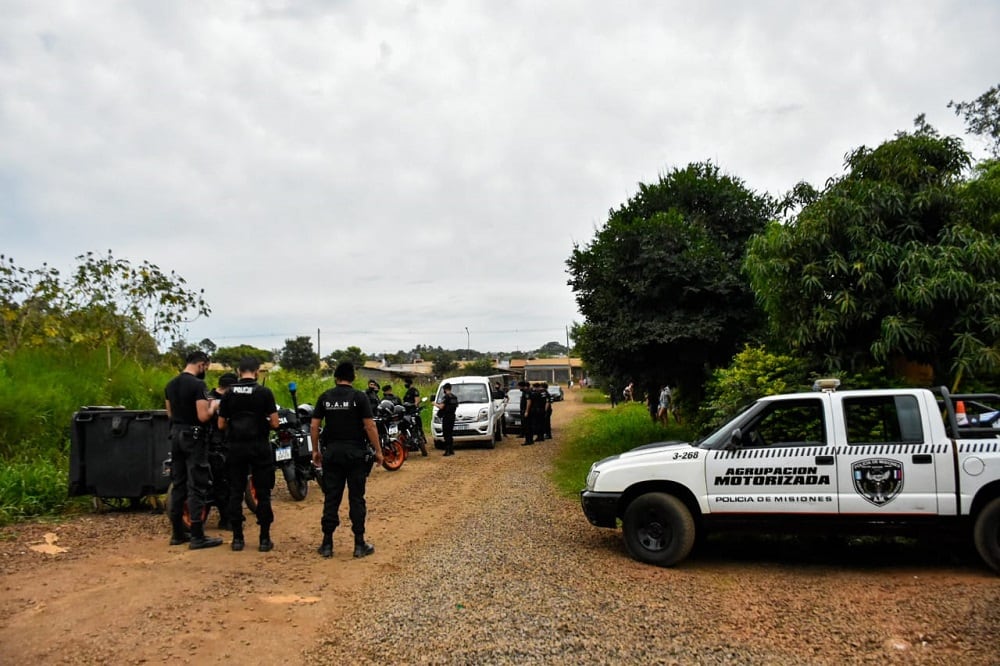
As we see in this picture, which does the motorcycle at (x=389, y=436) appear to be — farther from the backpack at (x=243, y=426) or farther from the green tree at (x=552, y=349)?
the green tree at (x=552, y=349)

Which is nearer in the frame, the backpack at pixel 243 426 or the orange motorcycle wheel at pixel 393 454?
the backpack at pixel 243 426

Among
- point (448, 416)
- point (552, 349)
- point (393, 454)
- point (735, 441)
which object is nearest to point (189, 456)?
point (735, 441)

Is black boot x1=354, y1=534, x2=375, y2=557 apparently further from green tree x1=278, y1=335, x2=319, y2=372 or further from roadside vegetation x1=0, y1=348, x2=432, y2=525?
green tree x1=278, y1=335, x2=319, y2=372

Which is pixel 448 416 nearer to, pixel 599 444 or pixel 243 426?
pixel 599 444

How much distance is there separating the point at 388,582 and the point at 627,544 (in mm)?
2247

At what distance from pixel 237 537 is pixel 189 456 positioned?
3.09ft

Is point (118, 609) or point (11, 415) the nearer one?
point (118, 609)

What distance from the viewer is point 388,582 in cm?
591

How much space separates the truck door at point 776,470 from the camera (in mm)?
6266

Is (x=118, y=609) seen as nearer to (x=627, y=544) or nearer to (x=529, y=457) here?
(x=627, y=544)

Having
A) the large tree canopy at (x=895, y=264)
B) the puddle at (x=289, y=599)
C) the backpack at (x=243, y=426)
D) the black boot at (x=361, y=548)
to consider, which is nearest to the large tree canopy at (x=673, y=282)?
the large tree canopy at (x=895, y=264)

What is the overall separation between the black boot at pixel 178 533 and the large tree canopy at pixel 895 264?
7984mm

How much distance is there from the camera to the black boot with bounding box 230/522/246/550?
22.9 ft

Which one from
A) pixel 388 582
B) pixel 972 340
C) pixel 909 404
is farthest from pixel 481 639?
pixel 972 340
